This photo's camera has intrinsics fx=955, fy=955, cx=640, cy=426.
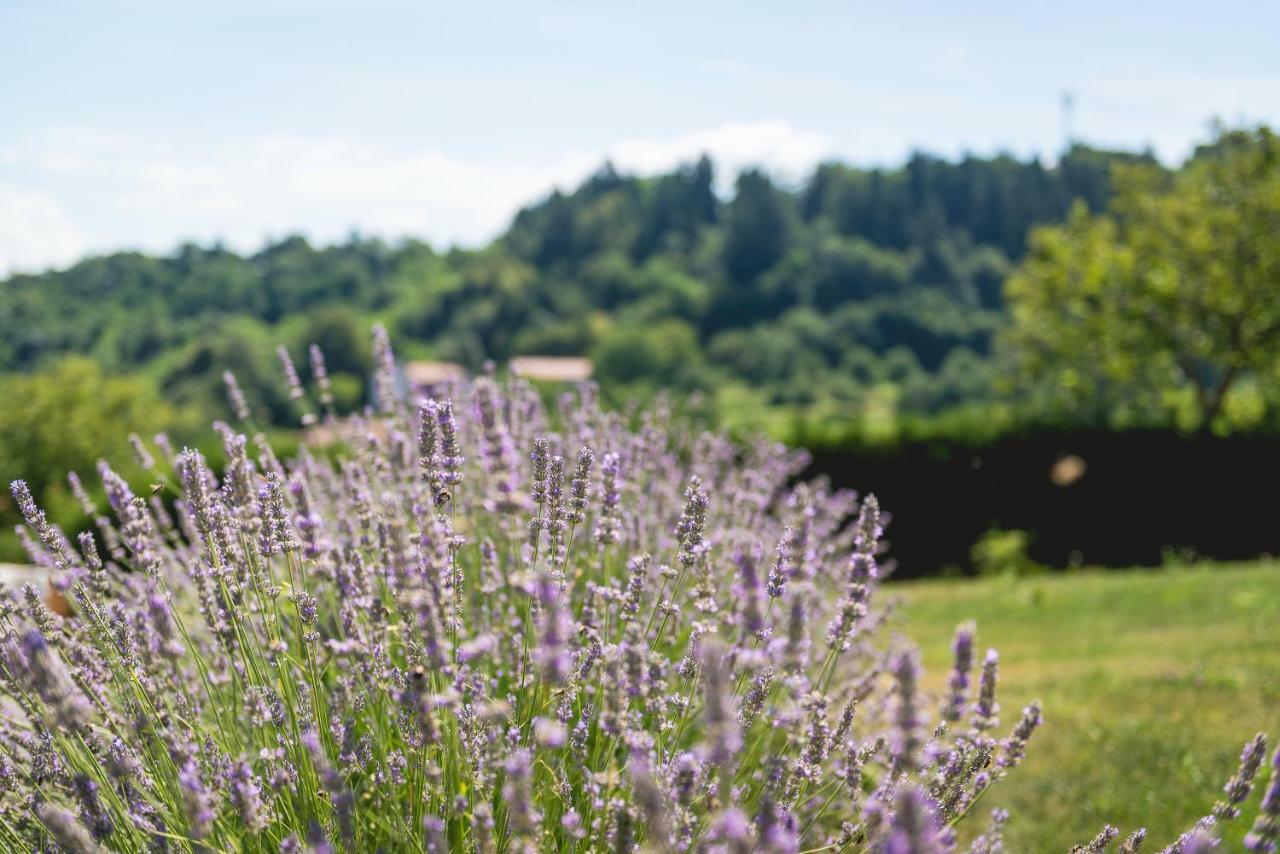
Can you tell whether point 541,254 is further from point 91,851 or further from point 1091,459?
point 91,851

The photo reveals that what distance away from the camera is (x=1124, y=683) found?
7086mm

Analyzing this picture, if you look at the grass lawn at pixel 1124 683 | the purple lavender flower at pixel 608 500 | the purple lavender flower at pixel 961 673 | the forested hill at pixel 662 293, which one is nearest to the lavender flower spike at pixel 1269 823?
the purple lavender flower at pixel 961 673

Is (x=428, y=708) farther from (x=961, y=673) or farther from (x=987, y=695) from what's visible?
(x=987, y=695)

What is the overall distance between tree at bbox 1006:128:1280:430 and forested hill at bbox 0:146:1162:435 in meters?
49.9

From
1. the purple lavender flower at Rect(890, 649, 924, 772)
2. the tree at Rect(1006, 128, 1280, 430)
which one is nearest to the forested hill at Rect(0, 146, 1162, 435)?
the tree at Rect(1006, 128, 1280, 430)

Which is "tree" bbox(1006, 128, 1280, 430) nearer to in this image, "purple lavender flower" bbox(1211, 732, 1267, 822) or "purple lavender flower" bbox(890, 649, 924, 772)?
"purple lavender flower" bbox(1211, 732, 1267, 822)

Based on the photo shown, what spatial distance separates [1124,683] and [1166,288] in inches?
513

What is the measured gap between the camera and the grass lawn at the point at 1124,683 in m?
4.76

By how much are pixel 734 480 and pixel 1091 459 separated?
12.1 meters

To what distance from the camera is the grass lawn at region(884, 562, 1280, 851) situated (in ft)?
15.6

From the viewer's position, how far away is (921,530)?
15031 millimetres

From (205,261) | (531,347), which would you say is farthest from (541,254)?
(205,261)

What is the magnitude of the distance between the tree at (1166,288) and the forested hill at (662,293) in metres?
49.9

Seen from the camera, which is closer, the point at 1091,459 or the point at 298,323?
the point at 1091,459
